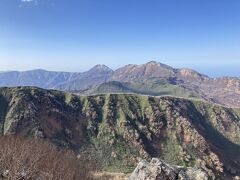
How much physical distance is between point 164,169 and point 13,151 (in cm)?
5715

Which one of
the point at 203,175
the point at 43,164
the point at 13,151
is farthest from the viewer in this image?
the point at 43,164

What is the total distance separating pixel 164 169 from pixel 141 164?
581 cm

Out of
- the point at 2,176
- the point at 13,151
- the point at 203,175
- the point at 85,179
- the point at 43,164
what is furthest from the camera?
the point at 85,179

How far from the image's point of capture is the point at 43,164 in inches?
4424

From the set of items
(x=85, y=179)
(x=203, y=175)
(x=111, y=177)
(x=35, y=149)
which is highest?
(x=203, y=175)

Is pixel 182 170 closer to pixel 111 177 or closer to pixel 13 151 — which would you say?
pixel 13 151

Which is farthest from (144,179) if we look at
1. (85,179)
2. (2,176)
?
(85,179)

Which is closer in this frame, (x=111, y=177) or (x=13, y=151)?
(x=13, y=151)

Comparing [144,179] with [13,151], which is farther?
[13,151]

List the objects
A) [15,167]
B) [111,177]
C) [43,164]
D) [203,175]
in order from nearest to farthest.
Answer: [203,175]
[15,167]
[43,164]
[111,177]

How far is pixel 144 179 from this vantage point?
62375mm

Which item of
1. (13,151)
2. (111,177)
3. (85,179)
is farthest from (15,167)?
(111,177)

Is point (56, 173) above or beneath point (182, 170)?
Answer: beneath

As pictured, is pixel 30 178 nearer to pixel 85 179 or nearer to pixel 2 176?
pixel 2 176
